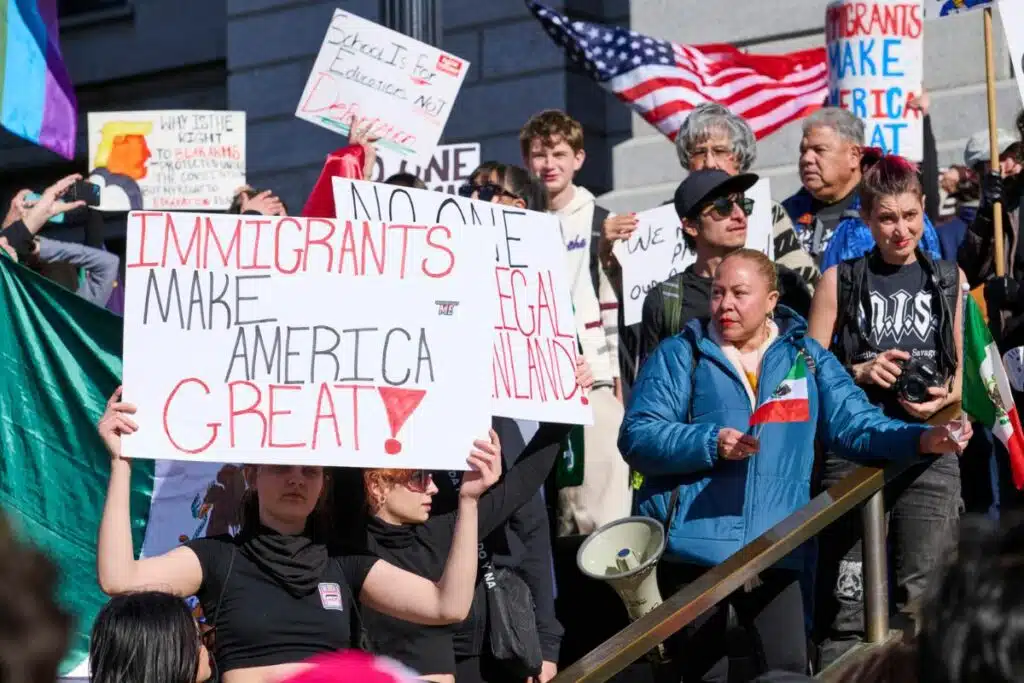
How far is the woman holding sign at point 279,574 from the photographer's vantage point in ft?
13.5

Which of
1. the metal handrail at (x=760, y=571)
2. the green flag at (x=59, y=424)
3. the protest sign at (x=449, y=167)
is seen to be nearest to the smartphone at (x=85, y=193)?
the protest sign at (x=449, y=167)

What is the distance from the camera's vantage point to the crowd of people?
4.20m

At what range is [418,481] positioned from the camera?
186 inches

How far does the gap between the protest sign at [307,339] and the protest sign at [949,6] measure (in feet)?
8.59

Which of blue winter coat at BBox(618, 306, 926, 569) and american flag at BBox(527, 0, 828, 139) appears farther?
american flag at BBox(527, 0, 828, 139)

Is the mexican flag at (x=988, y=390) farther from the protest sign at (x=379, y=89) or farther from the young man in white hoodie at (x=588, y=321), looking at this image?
the protest sign at (x=379, y=89)

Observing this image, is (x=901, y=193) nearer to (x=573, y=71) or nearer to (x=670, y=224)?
→ (x=670, y=224)

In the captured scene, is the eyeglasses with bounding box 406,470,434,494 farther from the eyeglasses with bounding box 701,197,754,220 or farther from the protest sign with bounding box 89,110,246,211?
the protest sign with bounding box 89,110,246,211

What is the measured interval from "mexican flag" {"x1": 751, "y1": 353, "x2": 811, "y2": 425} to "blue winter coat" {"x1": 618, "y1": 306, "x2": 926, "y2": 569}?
34mm

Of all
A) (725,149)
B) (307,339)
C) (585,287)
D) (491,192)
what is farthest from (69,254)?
(307,339)

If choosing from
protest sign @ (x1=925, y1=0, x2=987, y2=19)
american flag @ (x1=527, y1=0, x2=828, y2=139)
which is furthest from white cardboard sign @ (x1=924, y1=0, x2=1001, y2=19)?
american flag @ (x1=527, y1=0, x2=828, y2=139)

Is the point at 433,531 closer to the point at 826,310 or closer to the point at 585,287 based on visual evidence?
the point at 826,310

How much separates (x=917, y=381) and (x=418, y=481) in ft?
5.32

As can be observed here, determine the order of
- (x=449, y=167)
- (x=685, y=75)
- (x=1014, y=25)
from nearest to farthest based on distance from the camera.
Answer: (x=1014, y=25) < (x=449, y=167) < (x=685, y=75)
